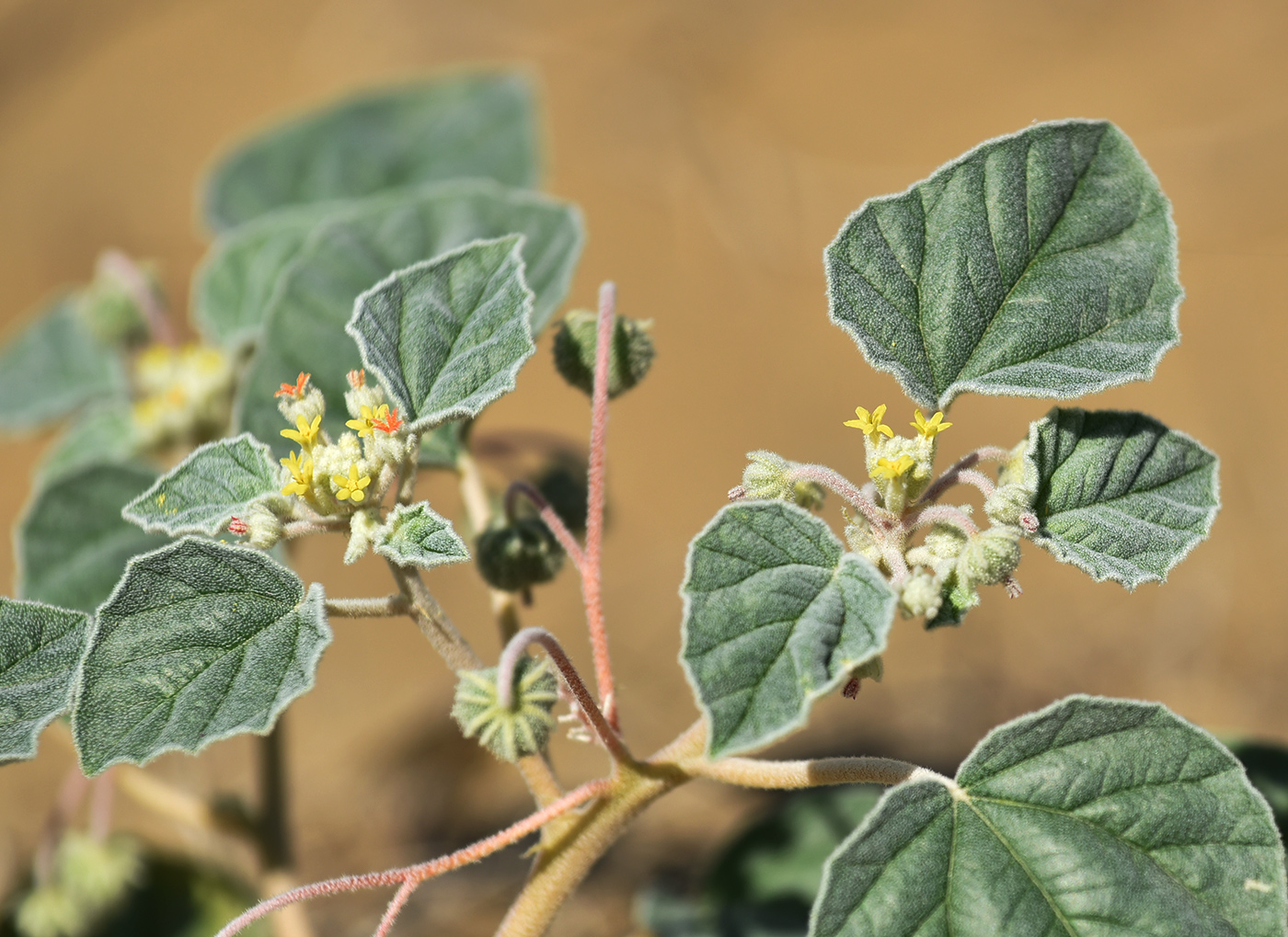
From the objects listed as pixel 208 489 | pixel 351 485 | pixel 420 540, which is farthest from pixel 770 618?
pixel 208 489

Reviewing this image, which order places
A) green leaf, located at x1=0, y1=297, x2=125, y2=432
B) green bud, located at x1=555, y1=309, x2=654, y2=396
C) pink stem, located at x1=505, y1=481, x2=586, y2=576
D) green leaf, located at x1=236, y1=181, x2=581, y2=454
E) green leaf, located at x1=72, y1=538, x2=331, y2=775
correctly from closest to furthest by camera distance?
green leaf, located at x1=72, y1=538, x2=331, y2=775 → pink stem, located at x1=505, y1=481, x2=586, y2=576 → green bud, located at x1=555, y1=309, x2=654, y2=396 → green leaf, located at x1=236, y1=181, x2=581, y2=454 → green leaf, located at x1=0, y1=297, x2=125, y2=432

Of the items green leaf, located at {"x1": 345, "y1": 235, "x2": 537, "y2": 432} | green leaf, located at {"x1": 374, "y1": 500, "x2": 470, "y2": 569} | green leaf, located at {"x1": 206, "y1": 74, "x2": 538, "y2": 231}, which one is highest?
green leaf, located at {"x1": 206, "y1": 74, "x2": 538, "y2": 231}

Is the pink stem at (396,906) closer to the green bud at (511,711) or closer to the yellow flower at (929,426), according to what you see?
the green bud at (511,711)

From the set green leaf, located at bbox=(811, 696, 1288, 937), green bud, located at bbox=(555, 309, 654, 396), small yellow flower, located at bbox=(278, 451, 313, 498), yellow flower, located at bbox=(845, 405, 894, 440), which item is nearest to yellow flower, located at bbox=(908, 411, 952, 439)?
yellow flower, located at bbox=(845, 405, 894, 440)

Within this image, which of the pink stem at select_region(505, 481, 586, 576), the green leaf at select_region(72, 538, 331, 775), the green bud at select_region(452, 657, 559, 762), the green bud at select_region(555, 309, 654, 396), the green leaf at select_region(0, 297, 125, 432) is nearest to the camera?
the green leaf at select_region(72, 538, 331, 775)

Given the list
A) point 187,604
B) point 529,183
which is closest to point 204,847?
point 529,183

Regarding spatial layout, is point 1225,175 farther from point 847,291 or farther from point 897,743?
point 847,291

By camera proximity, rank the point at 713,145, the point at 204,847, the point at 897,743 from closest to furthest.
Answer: the point at 204,847 → the point at 897,743 → the point at 713,145

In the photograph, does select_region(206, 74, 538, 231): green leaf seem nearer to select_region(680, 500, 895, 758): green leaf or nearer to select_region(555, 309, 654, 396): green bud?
select_region(555, 309, 654, 396): green bud
